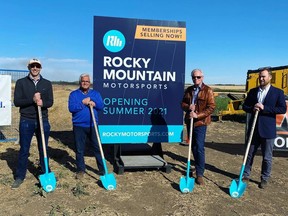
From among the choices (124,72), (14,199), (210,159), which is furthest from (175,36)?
(14,199)

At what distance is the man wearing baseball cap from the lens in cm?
532

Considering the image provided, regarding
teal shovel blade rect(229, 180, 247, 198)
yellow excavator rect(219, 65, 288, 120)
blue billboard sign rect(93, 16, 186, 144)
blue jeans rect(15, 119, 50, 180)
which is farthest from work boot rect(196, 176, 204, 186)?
yellow excavator rect(219, 65, 288, 120)

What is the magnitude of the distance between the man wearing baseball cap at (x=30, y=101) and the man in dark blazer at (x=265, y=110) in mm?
3536

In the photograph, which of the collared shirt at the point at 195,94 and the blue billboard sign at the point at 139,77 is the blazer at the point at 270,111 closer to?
the collared shirt at the point at 195,94

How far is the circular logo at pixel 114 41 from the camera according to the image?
258 inches

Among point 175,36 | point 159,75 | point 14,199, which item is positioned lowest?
point 14,199

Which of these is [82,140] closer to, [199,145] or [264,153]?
[199,145]

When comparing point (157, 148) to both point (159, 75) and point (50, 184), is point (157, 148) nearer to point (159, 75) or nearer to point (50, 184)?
point (159, 75)

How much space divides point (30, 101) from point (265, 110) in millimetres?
3886

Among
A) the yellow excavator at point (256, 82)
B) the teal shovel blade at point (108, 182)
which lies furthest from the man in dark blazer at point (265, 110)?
the yellow excavator at point (256, 82)

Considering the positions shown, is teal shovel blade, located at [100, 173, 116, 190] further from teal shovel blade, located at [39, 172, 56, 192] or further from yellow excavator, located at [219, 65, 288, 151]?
yellow excavator, located at [219, 65, 288, 151]

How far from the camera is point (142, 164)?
6.59 m

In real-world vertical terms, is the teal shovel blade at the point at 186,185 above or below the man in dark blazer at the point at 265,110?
below

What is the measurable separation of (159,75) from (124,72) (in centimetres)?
72
